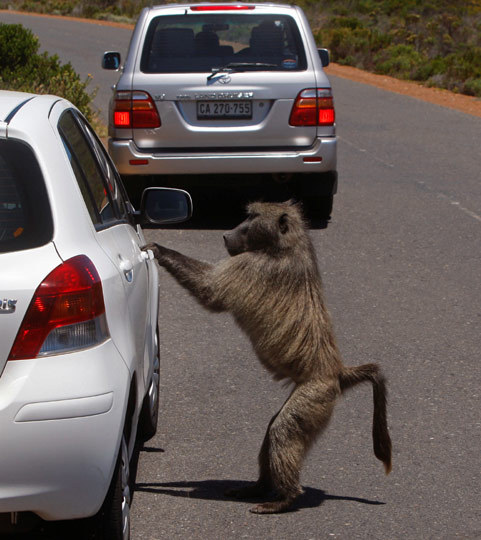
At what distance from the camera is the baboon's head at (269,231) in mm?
4449

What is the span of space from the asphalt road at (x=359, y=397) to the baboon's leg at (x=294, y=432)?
0.49 feet

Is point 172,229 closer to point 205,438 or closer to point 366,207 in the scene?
point 366,207

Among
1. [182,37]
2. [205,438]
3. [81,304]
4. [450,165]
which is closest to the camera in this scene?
[81,304]

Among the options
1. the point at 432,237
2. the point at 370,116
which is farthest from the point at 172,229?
the point at 370,116

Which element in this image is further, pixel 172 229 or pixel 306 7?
pixel 306 7

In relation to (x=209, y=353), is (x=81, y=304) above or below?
above

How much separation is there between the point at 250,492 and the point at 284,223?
44.7 inches

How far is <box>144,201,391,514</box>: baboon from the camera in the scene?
408 centimetres

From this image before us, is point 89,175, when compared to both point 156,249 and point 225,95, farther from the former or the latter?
point 225,95

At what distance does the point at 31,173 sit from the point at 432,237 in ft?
23.2

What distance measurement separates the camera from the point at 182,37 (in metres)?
9.64

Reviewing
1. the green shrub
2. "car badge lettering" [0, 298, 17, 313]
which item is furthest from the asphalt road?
the green shrub

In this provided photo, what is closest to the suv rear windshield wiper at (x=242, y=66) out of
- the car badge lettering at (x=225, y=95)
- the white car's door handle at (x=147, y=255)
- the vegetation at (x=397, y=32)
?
the car badge lettering at (x=225, y=95)

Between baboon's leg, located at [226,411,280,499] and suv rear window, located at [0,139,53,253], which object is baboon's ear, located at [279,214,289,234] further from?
suv rear window, located at [0,139,53,253]
